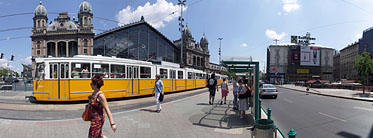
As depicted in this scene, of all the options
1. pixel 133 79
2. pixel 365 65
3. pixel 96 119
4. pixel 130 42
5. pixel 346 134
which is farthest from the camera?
pixel 130 42

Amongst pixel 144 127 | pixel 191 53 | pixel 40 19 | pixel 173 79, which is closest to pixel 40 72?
pixel 144 127

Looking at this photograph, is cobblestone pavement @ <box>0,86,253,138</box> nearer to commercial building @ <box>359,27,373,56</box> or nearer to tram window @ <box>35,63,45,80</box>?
tram window @ <box>35,63,45,80</box>

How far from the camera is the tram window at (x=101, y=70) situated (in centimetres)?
1132

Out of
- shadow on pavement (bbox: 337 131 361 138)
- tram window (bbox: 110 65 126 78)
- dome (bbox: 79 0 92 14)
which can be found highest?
dome (bbox: 79 0 92 14)

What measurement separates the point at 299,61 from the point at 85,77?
9079cm

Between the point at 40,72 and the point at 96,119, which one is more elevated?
the point at 40,72

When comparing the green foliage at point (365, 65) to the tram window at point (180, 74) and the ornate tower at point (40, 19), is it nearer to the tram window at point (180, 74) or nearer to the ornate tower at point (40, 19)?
the tram window at point (180, 74)

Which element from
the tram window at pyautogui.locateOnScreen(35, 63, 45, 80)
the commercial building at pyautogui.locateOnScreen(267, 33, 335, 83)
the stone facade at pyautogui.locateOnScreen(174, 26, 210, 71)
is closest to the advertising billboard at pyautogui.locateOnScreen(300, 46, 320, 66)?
the commercial building at pyautogui.locateOnScreen(267, 33, 335, 83)

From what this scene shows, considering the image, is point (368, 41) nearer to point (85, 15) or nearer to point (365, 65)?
point (365, 65)

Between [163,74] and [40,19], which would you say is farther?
[40,19]

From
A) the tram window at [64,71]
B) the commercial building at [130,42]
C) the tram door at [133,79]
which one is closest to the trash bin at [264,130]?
the tram window at [64,71]

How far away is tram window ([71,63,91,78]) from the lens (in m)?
10.6

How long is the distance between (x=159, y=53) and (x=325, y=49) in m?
73.2

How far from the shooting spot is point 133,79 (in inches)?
533
